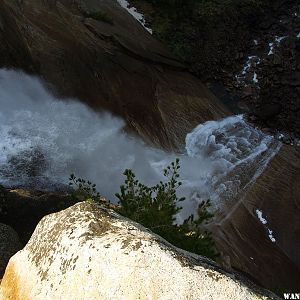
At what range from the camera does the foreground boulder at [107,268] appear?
3.98 metres

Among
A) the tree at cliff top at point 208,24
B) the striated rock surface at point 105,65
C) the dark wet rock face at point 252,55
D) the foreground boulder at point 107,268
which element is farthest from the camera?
the tree at cliff top at point 208,24

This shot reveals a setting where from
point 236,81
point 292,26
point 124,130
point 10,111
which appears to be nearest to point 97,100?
point 124,130

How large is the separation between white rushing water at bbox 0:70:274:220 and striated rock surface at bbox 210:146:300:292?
645 millimetres

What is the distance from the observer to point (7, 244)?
7219 millimetres

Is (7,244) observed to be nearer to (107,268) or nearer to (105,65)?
(107,268)

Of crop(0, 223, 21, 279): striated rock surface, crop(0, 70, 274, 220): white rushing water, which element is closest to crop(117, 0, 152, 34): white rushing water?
crop(0, 70, 274, 220): white rushing water

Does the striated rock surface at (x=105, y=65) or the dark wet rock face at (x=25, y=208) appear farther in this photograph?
the striated rock surface at (x=105, y=65)

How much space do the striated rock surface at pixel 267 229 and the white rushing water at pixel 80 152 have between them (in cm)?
65

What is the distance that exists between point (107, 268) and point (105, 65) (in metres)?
13.4

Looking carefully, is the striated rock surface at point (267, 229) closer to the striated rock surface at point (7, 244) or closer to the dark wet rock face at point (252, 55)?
the dark wet rock face at point (252, 55)

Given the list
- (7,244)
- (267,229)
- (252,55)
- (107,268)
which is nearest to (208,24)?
(252,55)

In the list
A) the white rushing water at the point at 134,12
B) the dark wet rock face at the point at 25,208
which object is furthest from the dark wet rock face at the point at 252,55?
the dark wet rock face at the point at 25,208

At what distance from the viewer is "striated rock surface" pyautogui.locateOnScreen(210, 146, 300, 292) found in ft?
42.0

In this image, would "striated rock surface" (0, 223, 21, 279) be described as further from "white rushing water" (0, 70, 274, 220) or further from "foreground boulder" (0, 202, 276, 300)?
"white rushing water" (0, 70, 274, 220)
